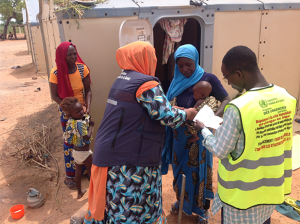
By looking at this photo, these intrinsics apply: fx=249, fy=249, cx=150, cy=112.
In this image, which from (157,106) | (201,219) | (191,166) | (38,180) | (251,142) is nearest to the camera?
(251,142)

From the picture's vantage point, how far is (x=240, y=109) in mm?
1473

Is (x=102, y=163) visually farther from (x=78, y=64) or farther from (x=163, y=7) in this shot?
(x=163, y=7)

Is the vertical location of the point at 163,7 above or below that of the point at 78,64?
above

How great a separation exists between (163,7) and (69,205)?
3228 millimetres

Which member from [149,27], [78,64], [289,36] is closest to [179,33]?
[149,27]

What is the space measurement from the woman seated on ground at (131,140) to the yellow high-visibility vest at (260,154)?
563 millimetres

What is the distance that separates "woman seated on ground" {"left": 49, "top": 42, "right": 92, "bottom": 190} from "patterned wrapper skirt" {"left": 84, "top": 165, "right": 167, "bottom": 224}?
162cm

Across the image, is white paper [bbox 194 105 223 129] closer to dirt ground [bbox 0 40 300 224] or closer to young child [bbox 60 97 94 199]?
dirt ground [bbox 0 40 300 224]

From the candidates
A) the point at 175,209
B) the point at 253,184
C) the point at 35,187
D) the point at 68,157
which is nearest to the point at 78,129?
the point at 68,157

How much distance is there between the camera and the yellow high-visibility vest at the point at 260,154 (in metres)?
1.50

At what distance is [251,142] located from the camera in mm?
1524

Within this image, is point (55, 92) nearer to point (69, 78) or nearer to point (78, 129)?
point (69, 78)

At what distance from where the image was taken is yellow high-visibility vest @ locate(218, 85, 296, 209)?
58.9 inches

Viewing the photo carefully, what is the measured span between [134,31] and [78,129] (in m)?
1.56
